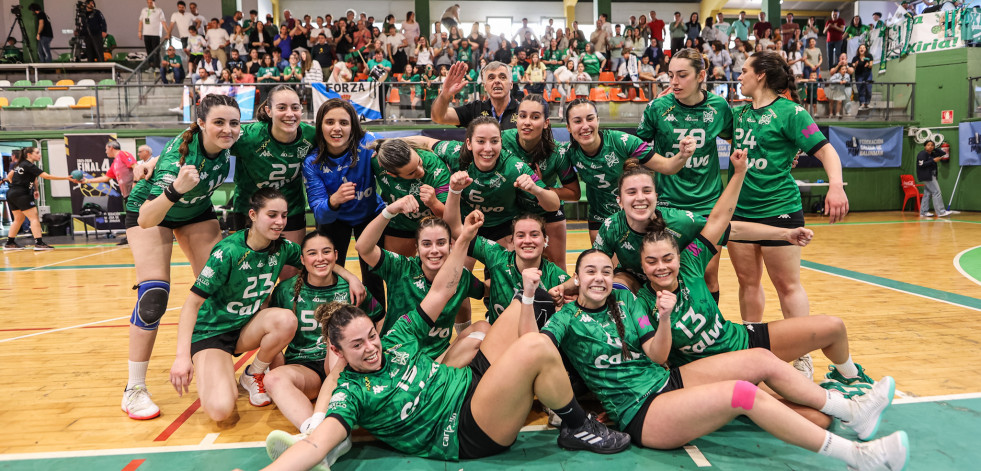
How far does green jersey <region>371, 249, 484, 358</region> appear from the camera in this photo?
3.75 m

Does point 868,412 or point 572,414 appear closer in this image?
point 868,412

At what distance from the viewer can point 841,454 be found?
8.39 ft

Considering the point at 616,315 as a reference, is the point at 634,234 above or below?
above

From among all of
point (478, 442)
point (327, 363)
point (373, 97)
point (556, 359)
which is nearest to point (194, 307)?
point (327, 363)

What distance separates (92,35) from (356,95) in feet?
30.1

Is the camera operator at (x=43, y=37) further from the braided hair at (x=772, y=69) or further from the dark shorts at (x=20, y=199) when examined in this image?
the braided hair at (x=772, y=69)

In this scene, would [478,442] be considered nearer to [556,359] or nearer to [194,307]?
[556,359]

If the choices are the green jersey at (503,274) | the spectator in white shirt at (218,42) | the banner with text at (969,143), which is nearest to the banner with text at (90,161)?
the spectator in white shirt at (218,42)

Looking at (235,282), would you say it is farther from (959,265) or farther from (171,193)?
(959,265)

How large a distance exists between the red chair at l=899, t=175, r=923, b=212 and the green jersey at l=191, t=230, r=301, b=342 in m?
17.4

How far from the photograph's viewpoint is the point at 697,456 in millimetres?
2934

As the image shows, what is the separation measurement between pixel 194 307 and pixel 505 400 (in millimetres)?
1994

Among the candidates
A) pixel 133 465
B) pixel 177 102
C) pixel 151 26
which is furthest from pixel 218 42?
pixel 133 465

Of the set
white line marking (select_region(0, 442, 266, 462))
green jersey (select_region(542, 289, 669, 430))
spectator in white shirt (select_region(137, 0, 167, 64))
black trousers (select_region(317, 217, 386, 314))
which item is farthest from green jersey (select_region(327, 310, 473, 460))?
spectator in white shirt (select_region(137, 0, 167, 64))
